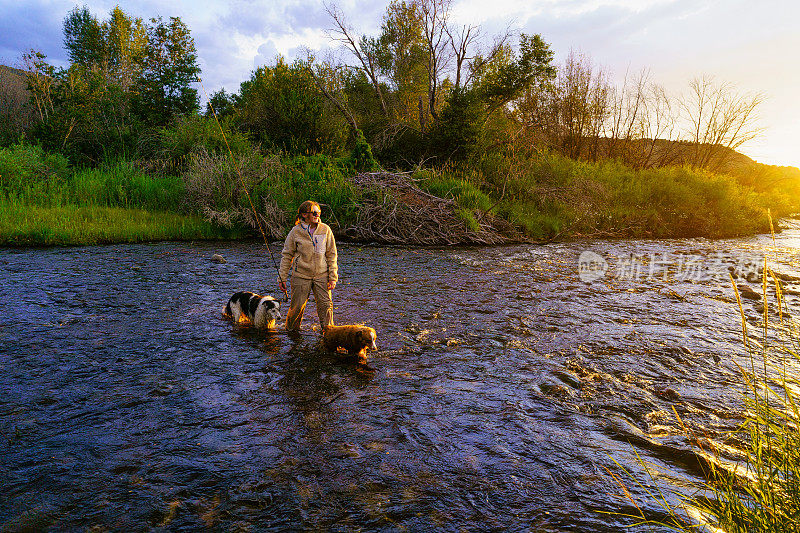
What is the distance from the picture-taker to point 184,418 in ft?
14.5

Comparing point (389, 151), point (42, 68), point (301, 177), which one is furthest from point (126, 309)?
point (42, 68)

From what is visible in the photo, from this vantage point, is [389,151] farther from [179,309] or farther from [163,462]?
[163,462]

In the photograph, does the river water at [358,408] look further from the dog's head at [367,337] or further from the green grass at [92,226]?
the green grass at [92,226]

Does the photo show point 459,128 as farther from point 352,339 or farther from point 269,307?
point 352,339

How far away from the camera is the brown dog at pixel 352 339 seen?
576 centimetres

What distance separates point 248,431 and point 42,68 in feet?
97.3

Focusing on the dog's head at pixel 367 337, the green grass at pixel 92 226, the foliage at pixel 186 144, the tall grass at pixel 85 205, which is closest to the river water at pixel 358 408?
the dog's head at pixel 367 337

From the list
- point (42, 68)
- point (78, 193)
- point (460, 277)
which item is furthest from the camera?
point (42, 68)

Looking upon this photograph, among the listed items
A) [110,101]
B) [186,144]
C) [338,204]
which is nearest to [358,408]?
[338,204]

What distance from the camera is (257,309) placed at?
6824mm

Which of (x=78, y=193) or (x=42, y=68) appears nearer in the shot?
(x=78, y=193)

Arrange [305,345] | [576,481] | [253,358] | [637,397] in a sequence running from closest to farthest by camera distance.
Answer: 1. [576,481]
2. [637,397]
3. [253,358]
4. [305,345]

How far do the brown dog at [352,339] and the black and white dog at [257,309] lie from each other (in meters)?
1.15

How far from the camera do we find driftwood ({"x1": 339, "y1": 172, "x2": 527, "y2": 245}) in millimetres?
16547
